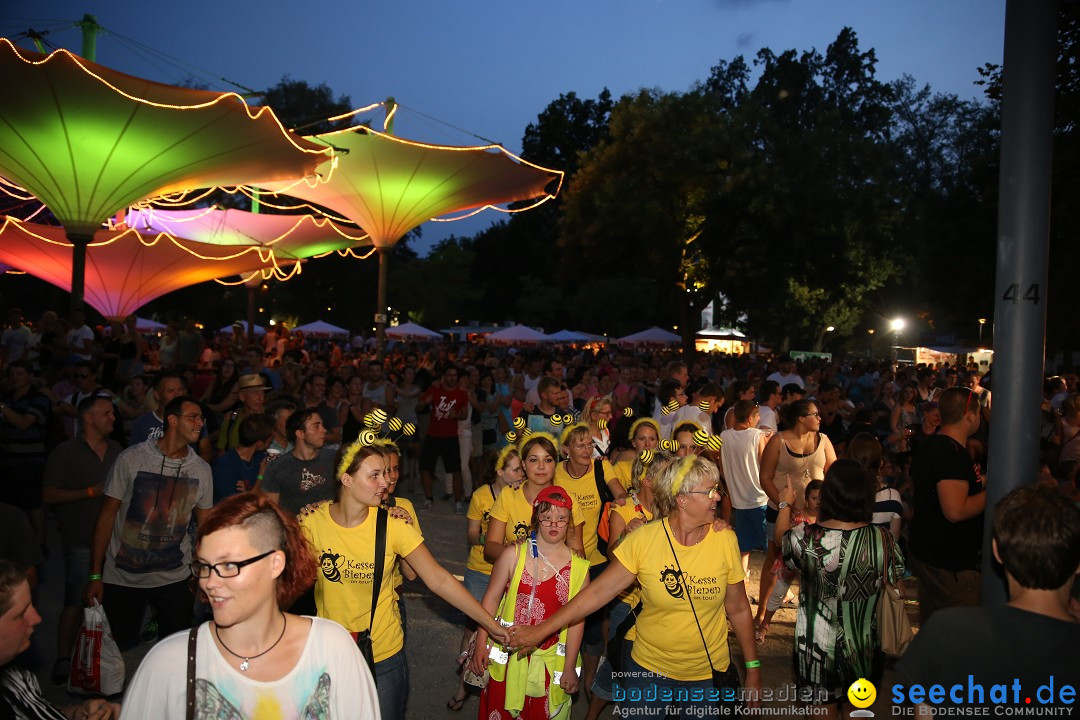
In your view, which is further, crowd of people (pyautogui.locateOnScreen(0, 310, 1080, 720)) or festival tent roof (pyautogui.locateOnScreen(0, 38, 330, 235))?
festival tent roof (pyautogui.locateOnScreen(0, 38, 330, 235))

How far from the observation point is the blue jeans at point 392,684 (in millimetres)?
3867

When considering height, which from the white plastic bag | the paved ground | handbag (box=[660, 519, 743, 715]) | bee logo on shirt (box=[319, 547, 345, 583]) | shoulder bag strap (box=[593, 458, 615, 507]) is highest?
shoulder bag strap (box=[593, 458, 615, 507])

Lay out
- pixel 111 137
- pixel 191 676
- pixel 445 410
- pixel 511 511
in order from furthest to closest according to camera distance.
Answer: pixel 111 137 < pixel 445 410 < pixel 511 511 < pixel 191 676

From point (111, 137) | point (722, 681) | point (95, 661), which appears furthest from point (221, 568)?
point (111, 137)

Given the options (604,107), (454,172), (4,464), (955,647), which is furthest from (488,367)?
(604,107)

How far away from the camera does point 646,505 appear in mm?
5898

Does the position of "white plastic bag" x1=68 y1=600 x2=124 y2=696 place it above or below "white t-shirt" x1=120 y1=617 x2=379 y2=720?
below

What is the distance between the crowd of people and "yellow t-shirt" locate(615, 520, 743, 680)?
0.01 metres

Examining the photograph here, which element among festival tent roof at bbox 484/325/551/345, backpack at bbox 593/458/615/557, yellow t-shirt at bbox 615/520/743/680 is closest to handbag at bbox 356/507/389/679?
yellow t-shirt at bbox 615/520/743/680

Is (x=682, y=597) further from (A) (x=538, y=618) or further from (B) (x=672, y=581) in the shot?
(A) (x=538, y=618)

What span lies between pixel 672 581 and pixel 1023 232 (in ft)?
7.11

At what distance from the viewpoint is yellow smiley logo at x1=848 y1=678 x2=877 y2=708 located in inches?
161

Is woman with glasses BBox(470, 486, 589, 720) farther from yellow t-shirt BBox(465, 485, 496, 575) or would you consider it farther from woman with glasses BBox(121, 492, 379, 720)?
woman with glasses BBox(121, 492, 379, 720)

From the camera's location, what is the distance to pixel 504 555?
441 cm
